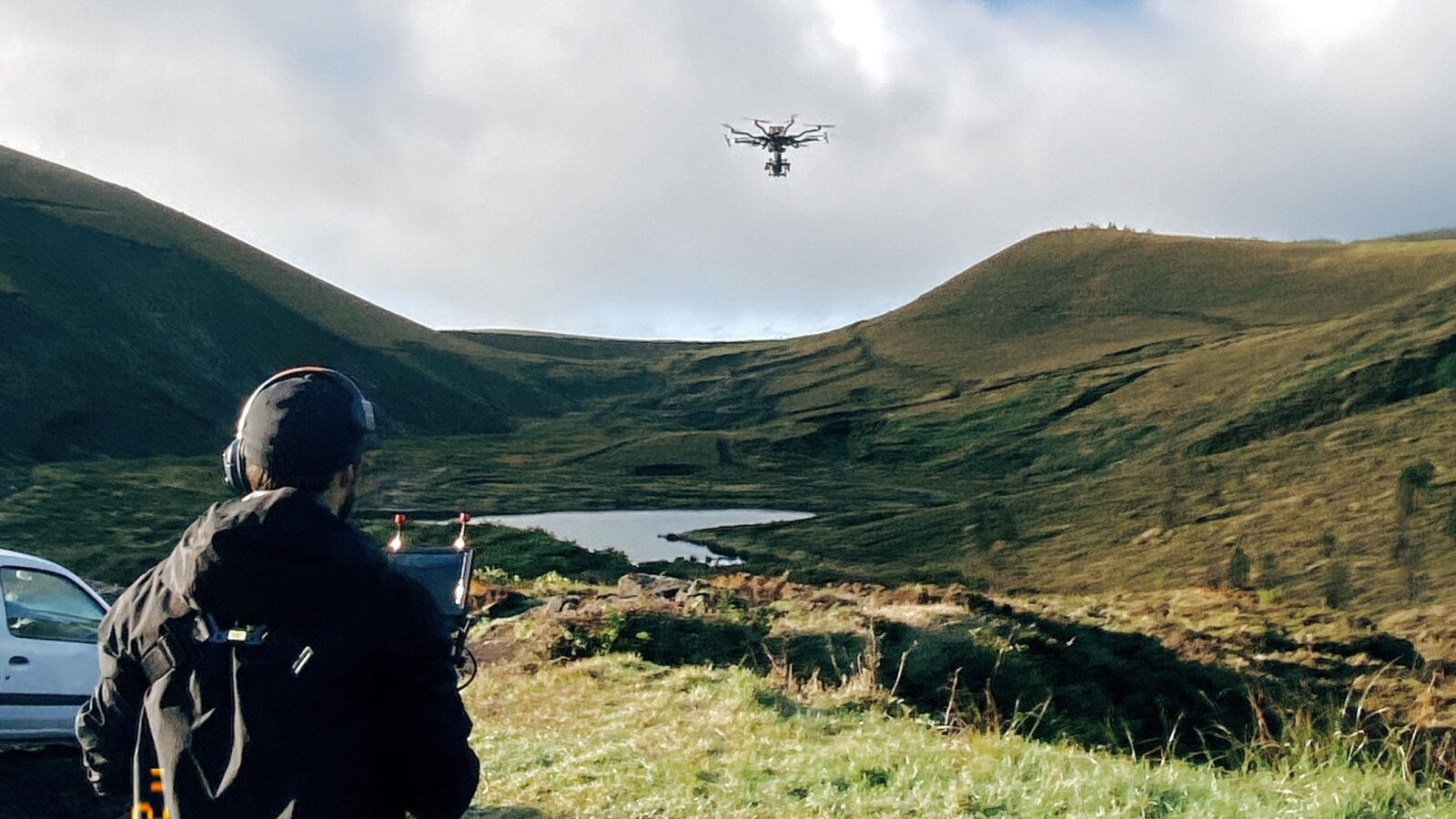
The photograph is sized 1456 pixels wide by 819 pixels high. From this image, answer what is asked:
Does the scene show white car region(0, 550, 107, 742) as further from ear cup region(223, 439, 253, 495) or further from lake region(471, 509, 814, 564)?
lake region(471, 509, 814, 564)

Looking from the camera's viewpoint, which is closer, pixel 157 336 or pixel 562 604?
pixel 562 604

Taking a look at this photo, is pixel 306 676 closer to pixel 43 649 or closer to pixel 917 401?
pixel 43 649

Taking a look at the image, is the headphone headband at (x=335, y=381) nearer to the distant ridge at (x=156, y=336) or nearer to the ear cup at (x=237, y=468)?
the ear cup at (x=237, y=468)

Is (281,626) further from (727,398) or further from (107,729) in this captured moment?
(727,398)

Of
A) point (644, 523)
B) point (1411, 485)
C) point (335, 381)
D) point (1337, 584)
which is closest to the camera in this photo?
point (335, 381)

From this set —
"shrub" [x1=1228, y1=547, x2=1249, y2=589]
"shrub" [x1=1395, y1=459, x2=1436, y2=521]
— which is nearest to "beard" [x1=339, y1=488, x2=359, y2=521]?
"shrub" [x1=1228, y1=547, x2=1249, y2=589]

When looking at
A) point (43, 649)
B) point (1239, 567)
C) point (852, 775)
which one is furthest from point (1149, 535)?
point (43, 649)

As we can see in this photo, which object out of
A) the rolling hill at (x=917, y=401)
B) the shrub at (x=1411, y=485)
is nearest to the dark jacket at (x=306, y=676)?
the rolling hill at (x=917, y=401)

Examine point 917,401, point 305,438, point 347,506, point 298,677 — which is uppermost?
point 917,401
